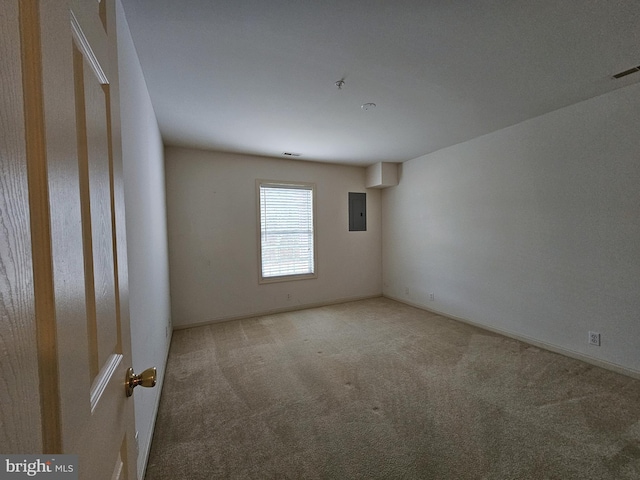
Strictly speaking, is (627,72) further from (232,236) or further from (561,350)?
(232,236)

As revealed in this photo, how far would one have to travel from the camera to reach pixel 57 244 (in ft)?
1.20

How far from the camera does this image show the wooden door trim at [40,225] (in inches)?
12.9

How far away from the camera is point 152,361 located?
1960 millimetres

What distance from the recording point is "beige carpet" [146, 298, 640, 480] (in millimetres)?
1528

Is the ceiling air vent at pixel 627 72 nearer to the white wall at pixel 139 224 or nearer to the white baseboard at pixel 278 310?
the white wall at pixel 139 224

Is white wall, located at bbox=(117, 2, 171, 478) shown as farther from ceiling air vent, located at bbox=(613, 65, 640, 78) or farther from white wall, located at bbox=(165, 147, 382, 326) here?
ceiling air vent, located at bbox=(613, 65, 640, 78)

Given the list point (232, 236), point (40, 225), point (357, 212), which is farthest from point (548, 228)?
point (232, 236)

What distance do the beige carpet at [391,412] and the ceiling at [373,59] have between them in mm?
2508

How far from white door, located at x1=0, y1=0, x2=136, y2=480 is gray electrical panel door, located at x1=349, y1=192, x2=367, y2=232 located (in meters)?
4.49

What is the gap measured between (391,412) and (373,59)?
8.27 ft

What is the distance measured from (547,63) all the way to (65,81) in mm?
2740

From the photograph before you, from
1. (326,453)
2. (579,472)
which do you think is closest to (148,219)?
(326,453)

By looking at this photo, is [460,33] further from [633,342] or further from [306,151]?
[633,342]

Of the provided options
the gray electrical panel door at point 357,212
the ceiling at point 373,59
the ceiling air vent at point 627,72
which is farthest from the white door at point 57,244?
the gray electrical panel door at point 357,212
